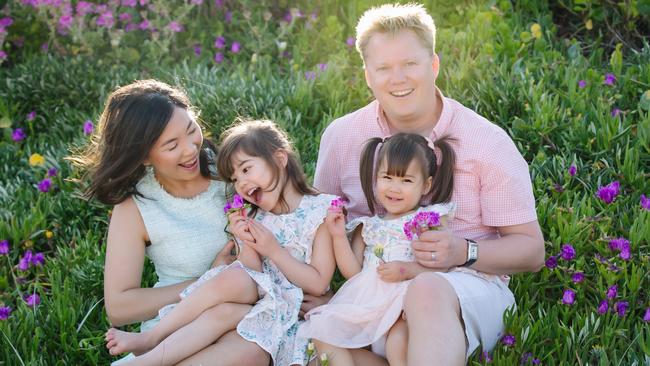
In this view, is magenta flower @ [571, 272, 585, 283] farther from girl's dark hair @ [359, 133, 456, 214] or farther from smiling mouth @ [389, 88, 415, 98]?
smiling mouth @ [389, 88, 415, 98]

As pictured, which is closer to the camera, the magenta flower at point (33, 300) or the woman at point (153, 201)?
the woman at point (153, 201)

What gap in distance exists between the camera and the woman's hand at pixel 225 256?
10.6ft

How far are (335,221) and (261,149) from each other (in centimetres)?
38

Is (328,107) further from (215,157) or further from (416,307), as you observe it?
(416,307)

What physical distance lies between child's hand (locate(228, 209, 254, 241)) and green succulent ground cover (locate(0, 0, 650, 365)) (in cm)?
73

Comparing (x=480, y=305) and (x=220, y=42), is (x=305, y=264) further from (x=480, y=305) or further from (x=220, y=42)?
(x=220, y=42)

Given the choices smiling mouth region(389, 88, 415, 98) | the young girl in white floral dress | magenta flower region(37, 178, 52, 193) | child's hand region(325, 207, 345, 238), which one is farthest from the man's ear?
magenta flower region(37, 178, 52, 193)

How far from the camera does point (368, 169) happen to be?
3211mm

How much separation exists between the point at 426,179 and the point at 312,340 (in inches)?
27.5

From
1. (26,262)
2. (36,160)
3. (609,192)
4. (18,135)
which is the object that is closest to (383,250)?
(609,192)

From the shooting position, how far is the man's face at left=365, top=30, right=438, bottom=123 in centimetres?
309

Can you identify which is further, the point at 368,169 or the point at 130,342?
the point at 368,169

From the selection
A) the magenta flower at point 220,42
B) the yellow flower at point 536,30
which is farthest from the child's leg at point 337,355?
the magenta flower at point 220,42

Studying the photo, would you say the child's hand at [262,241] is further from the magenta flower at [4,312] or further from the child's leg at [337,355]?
the magenta flower at [4,312]
